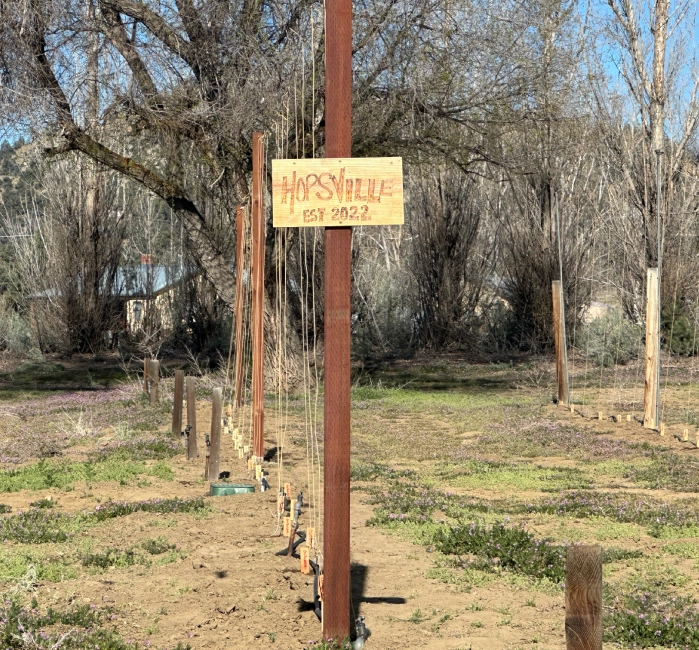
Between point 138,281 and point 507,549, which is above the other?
point 138,281

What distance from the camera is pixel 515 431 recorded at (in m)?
13.7

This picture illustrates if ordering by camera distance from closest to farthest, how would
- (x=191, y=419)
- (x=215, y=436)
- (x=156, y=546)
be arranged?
(x=156, y=546) < (x=215, y=436) < (x=191, y=419)

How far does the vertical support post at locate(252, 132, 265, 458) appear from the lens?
1030cm

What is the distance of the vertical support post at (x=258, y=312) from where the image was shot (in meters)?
10.3

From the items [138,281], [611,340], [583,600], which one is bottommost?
[583,600]

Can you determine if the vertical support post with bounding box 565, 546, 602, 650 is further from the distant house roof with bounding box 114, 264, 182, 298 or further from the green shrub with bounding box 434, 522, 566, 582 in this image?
the distant house roof with bounding box 114, 264, 182, 298

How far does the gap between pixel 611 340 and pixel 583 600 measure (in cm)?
2052

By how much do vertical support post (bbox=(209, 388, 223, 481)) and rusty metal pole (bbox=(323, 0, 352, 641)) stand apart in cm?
425

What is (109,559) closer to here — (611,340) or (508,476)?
(508,476)

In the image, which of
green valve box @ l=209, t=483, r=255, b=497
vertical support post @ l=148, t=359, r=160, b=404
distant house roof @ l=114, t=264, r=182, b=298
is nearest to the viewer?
green valve box @ l=209, t=483, r=255, b=497

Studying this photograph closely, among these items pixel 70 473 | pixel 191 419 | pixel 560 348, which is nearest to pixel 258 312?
pixel 191 419

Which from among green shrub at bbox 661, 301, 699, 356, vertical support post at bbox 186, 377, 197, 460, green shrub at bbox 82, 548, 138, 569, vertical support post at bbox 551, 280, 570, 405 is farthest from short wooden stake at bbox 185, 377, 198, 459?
green shrub at bbox 661, 301, 699, 356

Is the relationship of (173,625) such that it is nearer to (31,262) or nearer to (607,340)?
(607,340)

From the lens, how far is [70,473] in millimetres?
10070
